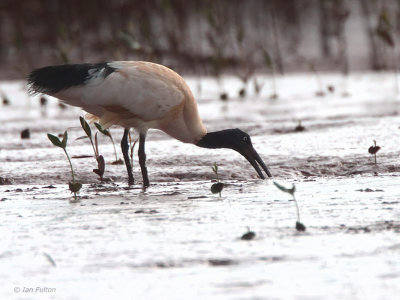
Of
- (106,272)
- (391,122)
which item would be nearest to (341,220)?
(106,272)

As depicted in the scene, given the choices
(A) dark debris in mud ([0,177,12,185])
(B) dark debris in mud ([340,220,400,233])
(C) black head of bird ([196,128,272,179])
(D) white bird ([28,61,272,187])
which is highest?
(D) white bird ([28,61,272,187])

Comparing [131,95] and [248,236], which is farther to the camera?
[131,95]

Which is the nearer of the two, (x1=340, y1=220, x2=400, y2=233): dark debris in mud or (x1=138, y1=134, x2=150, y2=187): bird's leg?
(x1=340, y1=220, x2=400, y2=233): dark debris in mud

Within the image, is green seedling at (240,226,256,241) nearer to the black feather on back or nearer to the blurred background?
the black feather on back

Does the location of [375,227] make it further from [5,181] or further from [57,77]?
[5,181]

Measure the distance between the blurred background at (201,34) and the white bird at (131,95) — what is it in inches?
313

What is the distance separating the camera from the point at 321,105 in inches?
447

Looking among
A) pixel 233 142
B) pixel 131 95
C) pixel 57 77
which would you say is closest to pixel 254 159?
pixel 233 142

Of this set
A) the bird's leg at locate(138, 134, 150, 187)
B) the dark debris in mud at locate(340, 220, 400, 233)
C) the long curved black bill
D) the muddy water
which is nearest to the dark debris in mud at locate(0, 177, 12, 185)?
the muddy water

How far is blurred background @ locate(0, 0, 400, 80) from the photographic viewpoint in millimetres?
15977

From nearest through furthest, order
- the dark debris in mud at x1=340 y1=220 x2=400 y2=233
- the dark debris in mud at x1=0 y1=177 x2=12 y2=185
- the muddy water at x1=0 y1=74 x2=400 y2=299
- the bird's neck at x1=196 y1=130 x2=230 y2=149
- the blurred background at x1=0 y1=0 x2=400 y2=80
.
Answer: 1. the muddy water at x1=0 y1=74 x2=400 y2=299
2. the dark debris in mud at x1=340 y1=220 x2=400 y2=233
3. the dark debris in mud at x1=0 y1=177 x2=12 y2=185
4. the bird's neck at x1=196 y1=130 x2=230 y2=149
5. the blurred background at x1=0 y1=0 x2=400 y2=80

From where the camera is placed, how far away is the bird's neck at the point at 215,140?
676 centimetres

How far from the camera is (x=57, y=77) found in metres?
6.13

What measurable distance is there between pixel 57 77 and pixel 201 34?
1200 centimetres
